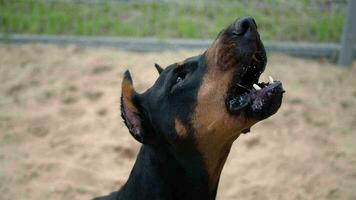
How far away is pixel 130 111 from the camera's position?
13.1 feet

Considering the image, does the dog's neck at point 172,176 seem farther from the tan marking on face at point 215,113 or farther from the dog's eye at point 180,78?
the dog's eye at point 180,78

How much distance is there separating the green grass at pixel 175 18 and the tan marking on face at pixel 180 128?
18.0 feet

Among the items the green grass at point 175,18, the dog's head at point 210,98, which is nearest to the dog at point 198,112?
the dog's head at point 210,98

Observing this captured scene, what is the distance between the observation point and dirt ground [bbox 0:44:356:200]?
597 centimetres

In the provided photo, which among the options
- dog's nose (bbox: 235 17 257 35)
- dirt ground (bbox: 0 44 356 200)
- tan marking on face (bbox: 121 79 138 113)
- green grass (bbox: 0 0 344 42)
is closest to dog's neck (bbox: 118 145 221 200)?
tan marking on face (bbox: 121 79 138 113)

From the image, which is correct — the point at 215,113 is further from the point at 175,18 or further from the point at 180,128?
the point at 175,18

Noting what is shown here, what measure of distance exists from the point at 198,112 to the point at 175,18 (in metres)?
5.96

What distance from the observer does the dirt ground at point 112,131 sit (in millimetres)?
5973

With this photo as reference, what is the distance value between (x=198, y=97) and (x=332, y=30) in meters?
6.23

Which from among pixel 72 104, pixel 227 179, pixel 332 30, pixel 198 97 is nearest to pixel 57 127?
pixel 72 104

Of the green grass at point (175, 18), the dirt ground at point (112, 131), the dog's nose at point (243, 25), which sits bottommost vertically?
the dirt ground at point (112, 131)

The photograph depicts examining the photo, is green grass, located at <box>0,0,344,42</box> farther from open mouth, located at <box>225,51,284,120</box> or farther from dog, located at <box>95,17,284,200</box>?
open mouth, located at <box>225,51,284,120</box>

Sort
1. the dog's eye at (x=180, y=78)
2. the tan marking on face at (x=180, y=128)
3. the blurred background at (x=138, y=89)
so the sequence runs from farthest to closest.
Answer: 1. the blurred background at (x=138, y=89)
2. the dog's eye at (x=180, y=78)
3. the tan marking on face at (x=180, y=128)

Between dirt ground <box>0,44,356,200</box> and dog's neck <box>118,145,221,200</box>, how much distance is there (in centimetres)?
198
